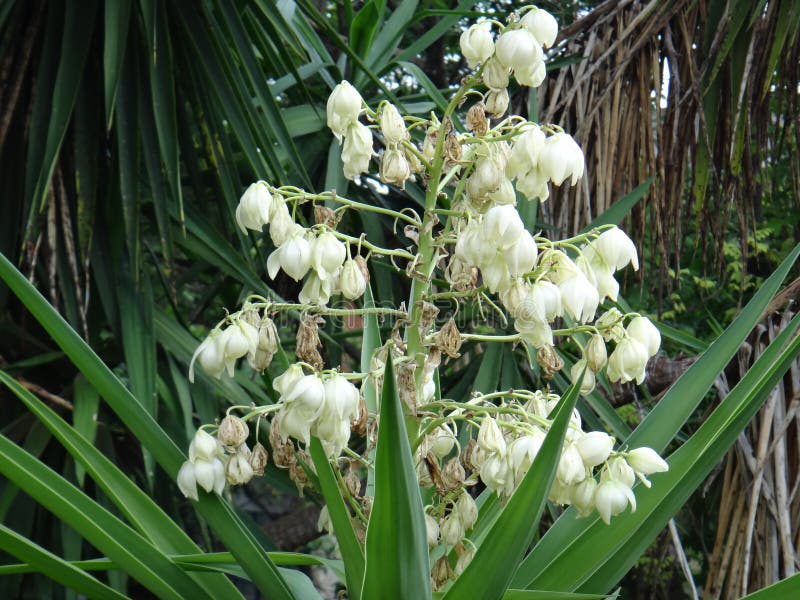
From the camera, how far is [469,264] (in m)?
0.92

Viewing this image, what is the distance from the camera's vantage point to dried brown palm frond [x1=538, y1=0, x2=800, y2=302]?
1971 mm

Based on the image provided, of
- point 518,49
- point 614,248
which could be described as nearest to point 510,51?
point 518,49

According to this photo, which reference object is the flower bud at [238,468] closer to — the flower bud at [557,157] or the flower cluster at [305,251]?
the flower cluster at [305,251]

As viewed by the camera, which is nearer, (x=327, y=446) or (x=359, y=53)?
(x=327, y=446)

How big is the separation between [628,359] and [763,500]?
0.86m

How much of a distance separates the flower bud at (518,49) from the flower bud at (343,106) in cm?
16

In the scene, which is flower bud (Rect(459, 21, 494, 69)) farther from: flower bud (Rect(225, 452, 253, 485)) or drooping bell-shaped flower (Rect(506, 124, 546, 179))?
flower bud (Rect(225, 452, 253, 485))

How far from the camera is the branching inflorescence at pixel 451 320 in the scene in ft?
2.90

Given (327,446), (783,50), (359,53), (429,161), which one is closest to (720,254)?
(783,50)

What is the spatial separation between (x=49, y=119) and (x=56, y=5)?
0.22 m

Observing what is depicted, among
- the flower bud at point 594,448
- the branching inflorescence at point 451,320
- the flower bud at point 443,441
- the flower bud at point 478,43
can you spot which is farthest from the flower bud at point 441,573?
the flower bud at point 478,43

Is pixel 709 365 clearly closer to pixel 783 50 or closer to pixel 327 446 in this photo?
pixel 327 446

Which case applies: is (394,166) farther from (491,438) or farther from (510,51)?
(491,438)

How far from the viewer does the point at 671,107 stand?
205cm
